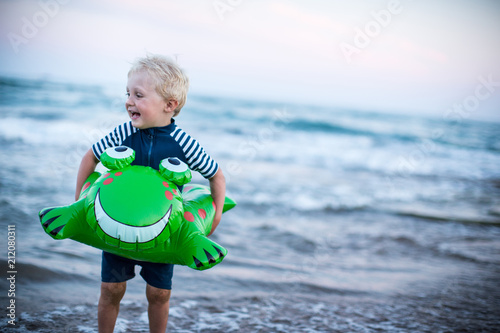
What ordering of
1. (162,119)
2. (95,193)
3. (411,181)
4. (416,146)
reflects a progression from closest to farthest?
(95,193), (162,119), (411,181), (416,146)

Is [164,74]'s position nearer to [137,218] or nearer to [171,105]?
[171,105]

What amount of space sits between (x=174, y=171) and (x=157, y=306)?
30.8 inches

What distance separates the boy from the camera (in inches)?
84.0

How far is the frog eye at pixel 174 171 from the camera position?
6.68 feet

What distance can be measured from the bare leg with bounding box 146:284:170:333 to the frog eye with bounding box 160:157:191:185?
616mm

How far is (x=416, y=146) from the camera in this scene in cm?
1948

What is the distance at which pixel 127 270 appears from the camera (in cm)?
225

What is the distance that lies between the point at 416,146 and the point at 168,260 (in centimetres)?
1922

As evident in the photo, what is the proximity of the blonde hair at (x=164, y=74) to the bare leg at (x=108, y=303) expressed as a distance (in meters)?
1.02

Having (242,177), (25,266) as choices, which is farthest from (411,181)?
(25,266)

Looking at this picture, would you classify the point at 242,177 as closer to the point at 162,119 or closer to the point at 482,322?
the point at 482,322

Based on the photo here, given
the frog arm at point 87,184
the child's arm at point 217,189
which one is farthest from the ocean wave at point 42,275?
the child's arm at point 217,189

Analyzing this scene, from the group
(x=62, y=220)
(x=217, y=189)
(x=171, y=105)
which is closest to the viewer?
(x=62, y=220)

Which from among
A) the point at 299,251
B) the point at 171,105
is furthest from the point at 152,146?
the point at 299,251
